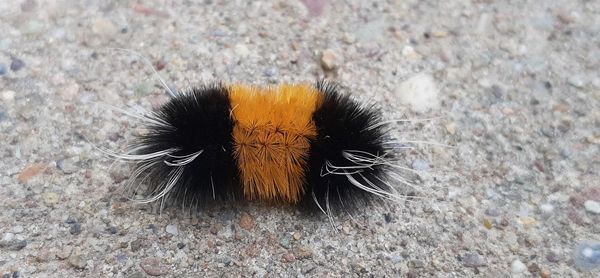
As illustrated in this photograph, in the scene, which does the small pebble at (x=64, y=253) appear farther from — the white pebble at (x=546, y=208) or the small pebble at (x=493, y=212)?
the white pebble at (x=546, y=208)

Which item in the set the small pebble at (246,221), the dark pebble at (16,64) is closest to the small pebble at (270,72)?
the small pebble at (246,221)

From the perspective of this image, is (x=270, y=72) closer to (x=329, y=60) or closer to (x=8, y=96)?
(x=329, y=60)

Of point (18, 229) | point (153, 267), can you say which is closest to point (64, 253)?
point (18, 229)

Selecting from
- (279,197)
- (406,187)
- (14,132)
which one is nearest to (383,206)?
(406,187)

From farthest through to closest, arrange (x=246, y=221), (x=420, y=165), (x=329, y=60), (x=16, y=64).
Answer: (x=329, y=60)
(x=16, y=64)
(x=420, y=165)
(x=246, y=221)

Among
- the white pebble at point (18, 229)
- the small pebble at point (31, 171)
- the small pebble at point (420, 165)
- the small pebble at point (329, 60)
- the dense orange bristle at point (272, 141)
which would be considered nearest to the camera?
the dense orange bristle at point (272, 141)

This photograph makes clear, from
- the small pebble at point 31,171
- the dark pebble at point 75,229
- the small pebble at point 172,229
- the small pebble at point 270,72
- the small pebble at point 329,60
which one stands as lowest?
the dark pebble at point 75,229

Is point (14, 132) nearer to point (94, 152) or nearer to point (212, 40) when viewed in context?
point (94, 152)

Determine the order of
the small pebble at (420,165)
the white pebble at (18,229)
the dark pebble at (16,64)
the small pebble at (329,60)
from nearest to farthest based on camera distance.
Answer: the white pebble at (18,229) → the small pebble at (420,165) → the dark pebble at (16,64) → the small pebble at (329,60)
